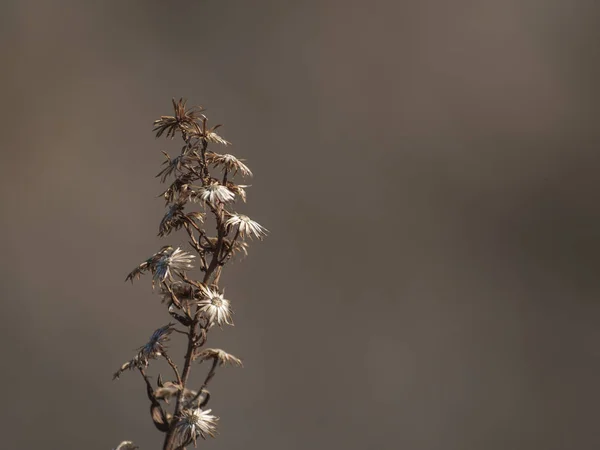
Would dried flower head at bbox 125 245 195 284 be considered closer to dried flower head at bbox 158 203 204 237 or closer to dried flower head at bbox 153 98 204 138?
dried flower head at bbox 158 203 204 237

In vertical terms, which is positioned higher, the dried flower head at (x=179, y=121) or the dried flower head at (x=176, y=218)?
the dried flower head at (x=179, y=121)

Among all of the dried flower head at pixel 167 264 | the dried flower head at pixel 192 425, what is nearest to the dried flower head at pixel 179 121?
the dried flower head at pixel 167 264

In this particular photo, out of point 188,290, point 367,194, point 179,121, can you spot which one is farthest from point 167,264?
point 367,194

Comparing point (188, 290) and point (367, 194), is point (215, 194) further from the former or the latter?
point (367, 194)

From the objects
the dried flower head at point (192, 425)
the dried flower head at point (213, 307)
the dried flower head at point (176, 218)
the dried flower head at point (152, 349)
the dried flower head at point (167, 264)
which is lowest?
the dried flower head at point (192, 425)

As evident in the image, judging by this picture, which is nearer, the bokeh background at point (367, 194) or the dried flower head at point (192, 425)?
the dried flower head at point (192, 425)

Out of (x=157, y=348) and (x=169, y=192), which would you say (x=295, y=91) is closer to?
(x=169, y=192)

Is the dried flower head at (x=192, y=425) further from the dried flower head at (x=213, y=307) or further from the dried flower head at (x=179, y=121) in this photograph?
the dried flower head at (x=179, y=121)

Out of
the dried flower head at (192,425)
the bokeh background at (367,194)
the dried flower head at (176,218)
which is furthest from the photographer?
the bokeh background at (367,194)
